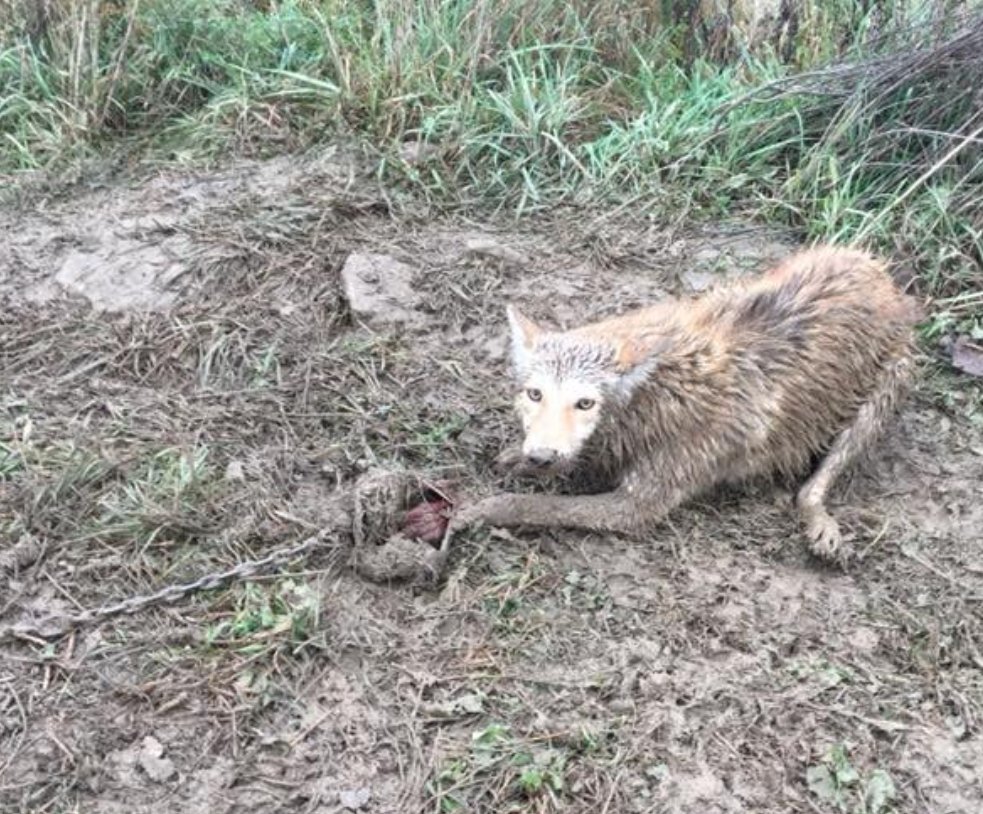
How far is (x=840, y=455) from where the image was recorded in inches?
199

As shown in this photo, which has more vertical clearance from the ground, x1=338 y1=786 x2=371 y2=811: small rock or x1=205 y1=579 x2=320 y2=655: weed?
x1=205 y1=579 x2=320 y2=655: weed

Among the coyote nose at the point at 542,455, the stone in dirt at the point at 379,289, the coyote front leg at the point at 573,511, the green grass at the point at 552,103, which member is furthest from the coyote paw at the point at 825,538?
the stone in dirt at the point at 379,289

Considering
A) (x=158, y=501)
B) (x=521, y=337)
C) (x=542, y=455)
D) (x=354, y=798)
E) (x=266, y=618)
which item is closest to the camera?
(x=354, y=798)

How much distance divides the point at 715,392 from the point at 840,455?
584mm

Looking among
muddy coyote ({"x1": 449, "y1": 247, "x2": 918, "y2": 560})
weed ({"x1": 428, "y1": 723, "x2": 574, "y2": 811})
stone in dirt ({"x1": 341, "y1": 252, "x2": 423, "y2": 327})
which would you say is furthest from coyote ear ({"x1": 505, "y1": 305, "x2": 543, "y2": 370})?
weed ({"x1": 428, "y1": 723, "x2": 574, "y2": 811})

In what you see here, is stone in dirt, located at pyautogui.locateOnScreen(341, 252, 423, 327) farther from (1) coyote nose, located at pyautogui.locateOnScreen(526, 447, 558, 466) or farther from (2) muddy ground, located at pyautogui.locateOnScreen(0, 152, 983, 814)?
(1) coyote nose, located at pyautogui.locateOnScreen(526, 447, 558, 466)

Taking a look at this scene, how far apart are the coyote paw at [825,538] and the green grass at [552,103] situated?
1654mm

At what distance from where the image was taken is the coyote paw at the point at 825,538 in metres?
4.58

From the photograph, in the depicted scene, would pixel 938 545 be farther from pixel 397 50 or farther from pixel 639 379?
pixel 397 50

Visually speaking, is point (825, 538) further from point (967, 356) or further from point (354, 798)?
point (354, 798)

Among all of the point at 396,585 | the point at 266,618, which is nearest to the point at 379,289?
the point at 396,585

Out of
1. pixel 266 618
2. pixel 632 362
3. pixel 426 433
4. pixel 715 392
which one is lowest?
pixel 426 433

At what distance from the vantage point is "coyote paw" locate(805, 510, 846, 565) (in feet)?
15.0

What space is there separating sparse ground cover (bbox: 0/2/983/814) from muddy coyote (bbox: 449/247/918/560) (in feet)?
0.48
